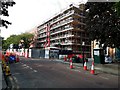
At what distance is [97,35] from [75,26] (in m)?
51.9

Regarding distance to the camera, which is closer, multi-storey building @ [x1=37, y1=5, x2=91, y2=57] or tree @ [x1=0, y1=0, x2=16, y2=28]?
tree @ [x1=0, y1=0, x2=16, y2=28]

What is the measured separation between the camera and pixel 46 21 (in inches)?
4432

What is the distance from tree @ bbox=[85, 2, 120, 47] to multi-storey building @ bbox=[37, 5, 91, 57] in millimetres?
40449

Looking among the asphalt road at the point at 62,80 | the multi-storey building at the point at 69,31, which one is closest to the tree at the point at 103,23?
the asphalt road at the point at 62,80

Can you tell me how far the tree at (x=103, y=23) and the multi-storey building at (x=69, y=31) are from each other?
4045cm

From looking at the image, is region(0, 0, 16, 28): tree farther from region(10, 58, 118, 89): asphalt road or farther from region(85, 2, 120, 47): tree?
region(85, 2, 120, 47): tree

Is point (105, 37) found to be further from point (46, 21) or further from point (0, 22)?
point (46, 21)

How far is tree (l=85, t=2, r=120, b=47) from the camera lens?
2684 cm

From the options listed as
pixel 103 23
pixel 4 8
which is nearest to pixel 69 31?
pixel 103 23

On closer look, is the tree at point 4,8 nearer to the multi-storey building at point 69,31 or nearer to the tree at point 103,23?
the tree at point 103,23

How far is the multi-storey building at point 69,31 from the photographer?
264 feet

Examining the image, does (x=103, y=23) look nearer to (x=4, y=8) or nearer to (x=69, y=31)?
(x=4, y=8)

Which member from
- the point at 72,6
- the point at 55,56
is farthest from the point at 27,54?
the point at 72,6

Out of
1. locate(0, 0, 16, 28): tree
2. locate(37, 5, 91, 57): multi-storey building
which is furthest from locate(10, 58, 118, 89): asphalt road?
locate(37, 5, 91, 57): multi-storey building
